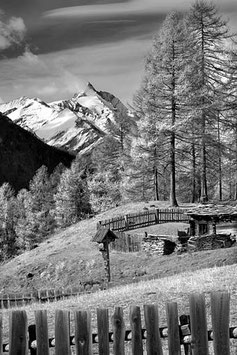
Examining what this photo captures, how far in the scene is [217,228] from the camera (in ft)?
111

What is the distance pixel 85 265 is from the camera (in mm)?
30578

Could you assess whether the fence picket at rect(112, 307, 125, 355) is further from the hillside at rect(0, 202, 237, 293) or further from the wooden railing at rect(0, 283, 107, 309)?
the hillside at rect(0, 202, 237, 293)

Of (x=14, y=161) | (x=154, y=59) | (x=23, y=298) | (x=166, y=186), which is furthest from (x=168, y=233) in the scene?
(x=14, y=161)

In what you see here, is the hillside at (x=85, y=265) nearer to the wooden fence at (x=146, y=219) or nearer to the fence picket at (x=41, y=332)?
the wooden fence at (x=146, y=219)

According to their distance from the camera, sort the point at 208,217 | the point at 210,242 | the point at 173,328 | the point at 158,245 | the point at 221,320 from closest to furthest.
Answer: the point at 221,320, the point at 173,328, the point at 210,242, the point at 158,245, the point at 208,217

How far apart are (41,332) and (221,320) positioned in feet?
5.96

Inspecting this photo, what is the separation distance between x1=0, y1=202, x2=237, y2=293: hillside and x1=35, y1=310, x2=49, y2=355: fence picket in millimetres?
17659

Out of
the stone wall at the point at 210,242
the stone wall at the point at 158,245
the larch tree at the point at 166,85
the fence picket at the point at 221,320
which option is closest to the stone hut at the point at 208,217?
the stone wall at the point at 210,242

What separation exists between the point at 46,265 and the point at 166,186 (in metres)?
28.7

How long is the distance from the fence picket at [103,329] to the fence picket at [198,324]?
849mm

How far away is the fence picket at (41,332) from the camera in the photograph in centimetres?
496

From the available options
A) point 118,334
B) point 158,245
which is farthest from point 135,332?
point 158,245

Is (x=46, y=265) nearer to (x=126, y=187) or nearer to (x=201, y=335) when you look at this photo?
(x=126, y=187)

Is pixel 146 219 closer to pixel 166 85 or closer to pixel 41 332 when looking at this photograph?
pixel 166 85
